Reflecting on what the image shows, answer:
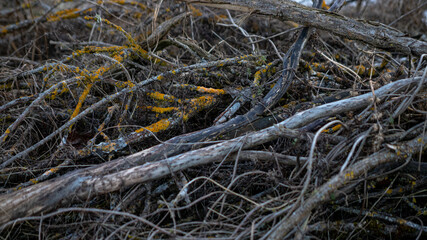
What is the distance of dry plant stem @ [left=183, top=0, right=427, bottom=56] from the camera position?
7.54 ft

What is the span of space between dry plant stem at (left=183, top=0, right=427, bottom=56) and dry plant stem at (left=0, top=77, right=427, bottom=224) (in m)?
0.55

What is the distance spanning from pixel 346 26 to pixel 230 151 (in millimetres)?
1505

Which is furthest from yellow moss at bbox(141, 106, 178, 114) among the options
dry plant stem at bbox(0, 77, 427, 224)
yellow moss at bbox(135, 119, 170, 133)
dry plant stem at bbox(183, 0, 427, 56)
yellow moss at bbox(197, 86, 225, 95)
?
dry plant stem at bbox(183, 0, 427, 56)

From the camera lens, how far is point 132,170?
5.86 ft

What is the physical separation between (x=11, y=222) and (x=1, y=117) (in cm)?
127

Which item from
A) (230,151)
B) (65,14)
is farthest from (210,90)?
(65,14)

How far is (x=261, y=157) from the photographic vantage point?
1.89 m

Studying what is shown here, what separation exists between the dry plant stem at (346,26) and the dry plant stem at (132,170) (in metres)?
0.55

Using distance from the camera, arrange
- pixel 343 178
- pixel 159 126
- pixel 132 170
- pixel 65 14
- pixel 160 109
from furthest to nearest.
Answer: pixel 65 14 < pixel 160 109 < pixel 159 126 < pixel 132 170 < pixel 343 178

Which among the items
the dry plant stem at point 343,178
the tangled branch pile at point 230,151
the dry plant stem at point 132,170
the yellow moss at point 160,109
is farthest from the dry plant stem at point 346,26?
the yellow moss at point 160,109

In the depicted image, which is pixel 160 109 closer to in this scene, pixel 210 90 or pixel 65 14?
pixel 210 90

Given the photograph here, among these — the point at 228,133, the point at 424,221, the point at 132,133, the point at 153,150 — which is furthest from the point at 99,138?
the point at 424,221

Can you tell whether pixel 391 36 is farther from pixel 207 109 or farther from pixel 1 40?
pixel 1 40

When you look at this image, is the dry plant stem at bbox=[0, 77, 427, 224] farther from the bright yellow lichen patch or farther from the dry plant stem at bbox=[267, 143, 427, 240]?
the bright yellow lichen patch
